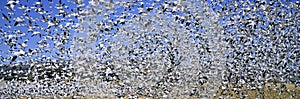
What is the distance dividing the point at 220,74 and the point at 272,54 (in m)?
2.18

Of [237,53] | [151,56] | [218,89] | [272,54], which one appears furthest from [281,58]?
[151,56]

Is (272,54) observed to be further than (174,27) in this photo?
No

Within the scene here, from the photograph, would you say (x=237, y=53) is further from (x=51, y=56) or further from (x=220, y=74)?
(x=51, y=56)

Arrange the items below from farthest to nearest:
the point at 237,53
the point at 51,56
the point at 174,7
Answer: the point at 237,53 < the point at 51,56 < the point at 174,7

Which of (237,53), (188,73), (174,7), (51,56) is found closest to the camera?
(174,7)

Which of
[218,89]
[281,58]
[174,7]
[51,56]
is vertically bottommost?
[218,89]

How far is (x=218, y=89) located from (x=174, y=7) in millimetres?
4645

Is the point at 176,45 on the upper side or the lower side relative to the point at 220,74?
upper

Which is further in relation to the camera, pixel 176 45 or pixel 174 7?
pixel 176 45

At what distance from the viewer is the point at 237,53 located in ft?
41.2

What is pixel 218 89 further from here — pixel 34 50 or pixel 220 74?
pixel 34 50

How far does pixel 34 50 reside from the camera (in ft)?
35.0

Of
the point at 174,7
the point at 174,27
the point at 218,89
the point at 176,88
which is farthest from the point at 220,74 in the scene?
the point at 174,7

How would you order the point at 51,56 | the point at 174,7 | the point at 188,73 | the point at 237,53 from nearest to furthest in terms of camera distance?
the point at 174,7 → the point at 51,56 → the point at 237,53 → the point at 188,73
